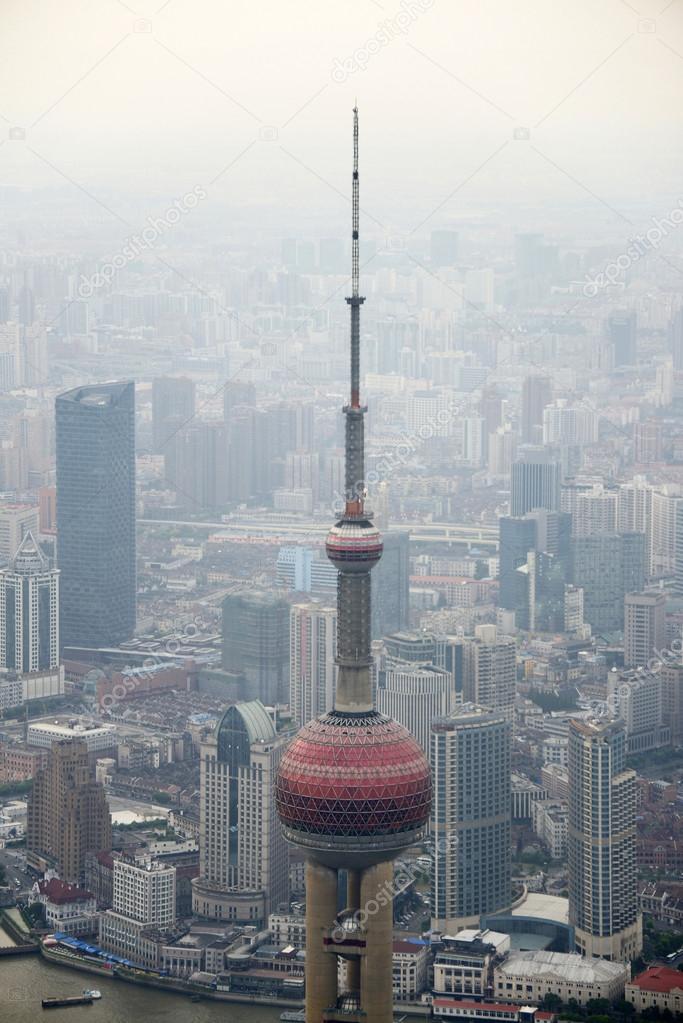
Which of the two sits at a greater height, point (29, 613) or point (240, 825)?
point (29, 613)

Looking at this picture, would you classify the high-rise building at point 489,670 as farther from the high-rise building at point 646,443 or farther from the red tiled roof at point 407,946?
the red tiled roof at point 407,946

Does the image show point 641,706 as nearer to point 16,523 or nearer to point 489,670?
point 489,670

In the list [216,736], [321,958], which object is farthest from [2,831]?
[321,958]

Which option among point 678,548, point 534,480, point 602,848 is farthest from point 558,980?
point 534,480

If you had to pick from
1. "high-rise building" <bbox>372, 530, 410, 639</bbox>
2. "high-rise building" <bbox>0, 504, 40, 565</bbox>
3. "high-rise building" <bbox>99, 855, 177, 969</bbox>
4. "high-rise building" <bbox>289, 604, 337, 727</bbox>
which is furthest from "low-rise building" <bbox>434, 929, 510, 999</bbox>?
"high-rise building" <bbox>0, 504, 40, 565</bbox>

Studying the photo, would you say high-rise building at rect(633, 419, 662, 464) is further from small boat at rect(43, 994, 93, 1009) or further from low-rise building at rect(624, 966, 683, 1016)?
small boat at rect(43, 994, 93, 1009)

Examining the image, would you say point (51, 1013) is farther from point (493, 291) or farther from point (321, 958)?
point (493, 291)
